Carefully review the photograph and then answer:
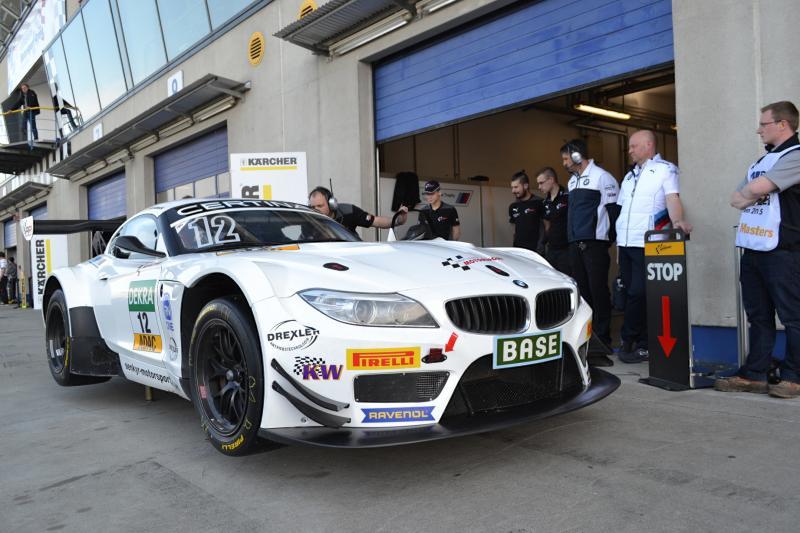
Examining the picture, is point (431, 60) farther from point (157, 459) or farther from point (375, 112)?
point (157, 459)

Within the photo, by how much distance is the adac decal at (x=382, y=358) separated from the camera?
249cm

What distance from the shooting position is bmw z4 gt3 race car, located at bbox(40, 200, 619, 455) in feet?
8.22

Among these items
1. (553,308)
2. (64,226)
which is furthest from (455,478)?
(64,226)

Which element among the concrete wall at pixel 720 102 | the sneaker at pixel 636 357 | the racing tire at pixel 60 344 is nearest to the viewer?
the concrete wall at pixel 720 102

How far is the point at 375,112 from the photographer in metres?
8.95

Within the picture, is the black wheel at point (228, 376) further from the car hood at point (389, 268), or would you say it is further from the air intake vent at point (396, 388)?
the air intake vent at point (396, 388)

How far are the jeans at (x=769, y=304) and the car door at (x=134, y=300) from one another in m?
3.62

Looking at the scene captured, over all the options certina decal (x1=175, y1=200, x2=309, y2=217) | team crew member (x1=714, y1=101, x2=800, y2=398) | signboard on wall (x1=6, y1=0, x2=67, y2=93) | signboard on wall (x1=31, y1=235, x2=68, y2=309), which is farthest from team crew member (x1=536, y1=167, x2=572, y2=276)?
signboard on wall (x1=6, y1=0, x2=67, y2=93)

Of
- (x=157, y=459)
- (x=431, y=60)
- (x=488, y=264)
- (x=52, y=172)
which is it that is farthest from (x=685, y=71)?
(x=52, y=172)

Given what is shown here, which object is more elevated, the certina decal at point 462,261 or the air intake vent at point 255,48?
the air intake vent at point 255,48

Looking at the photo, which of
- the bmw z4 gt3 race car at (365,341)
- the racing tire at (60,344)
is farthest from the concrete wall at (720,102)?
the racing tire at (60,344)

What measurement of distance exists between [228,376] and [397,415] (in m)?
0.93

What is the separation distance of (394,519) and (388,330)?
2.30 ft

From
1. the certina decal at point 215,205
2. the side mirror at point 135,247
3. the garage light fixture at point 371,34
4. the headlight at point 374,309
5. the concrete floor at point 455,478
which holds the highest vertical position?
the garage light fixture at point 371,34
